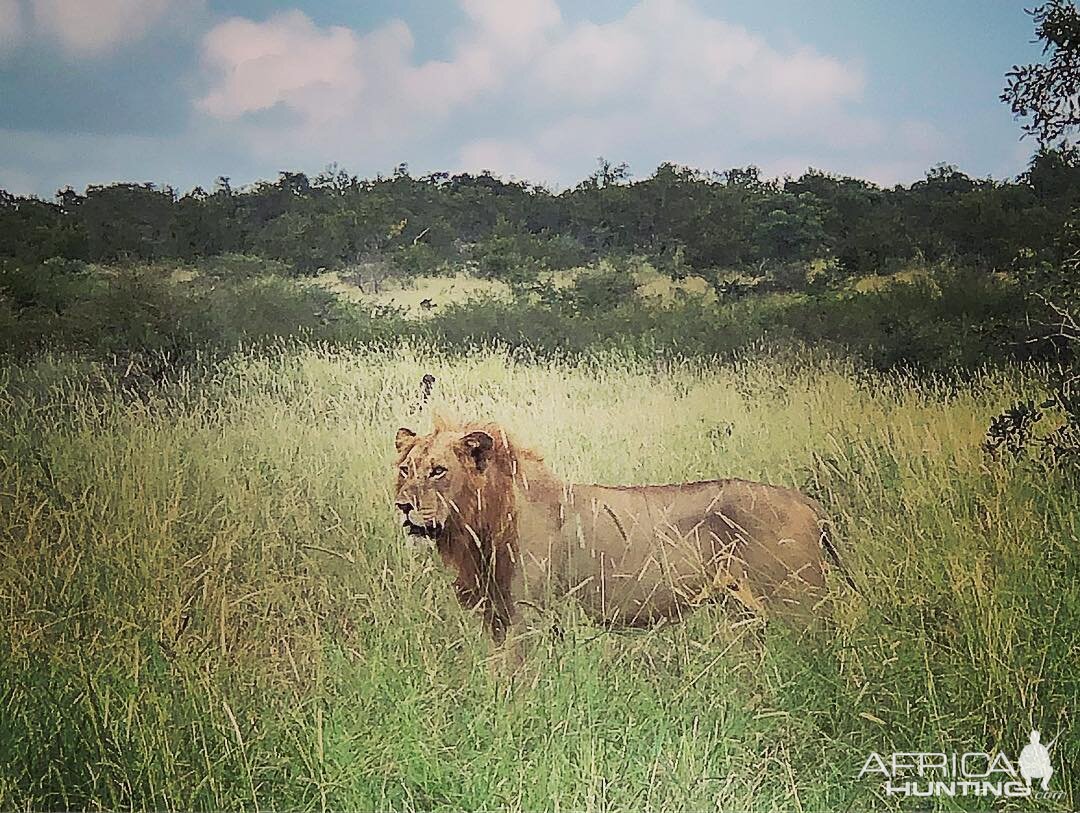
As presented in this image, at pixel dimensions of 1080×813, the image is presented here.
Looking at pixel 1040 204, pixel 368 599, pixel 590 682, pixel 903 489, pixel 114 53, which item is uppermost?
pixel 114 53

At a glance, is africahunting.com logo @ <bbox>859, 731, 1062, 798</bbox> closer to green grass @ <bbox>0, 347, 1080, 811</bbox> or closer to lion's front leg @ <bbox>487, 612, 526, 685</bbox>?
green grass @ <bbox>0, 347, 1080, 811</bbox>

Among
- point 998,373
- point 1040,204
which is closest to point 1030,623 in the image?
point 998,373

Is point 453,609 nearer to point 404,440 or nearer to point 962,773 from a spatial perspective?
point 404,440

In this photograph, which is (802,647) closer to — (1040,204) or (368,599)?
(368,599)

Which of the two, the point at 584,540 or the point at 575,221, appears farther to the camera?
the point at 575,221

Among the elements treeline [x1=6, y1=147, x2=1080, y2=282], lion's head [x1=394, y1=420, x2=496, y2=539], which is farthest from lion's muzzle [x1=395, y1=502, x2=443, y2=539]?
treeline [x1=6, y1=147, x2=1080, y2=282]

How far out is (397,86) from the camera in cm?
216

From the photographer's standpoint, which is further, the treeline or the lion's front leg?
the treeline

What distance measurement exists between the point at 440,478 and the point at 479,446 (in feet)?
0.32

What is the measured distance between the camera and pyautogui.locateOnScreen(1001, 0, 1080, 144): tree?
215 cm

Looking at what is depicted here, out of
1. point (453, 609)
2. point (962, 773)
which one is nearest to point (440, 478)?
point (453, 609)

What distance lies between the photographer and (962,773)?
1.97 metres

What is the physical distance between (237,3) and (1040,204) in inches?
69.1

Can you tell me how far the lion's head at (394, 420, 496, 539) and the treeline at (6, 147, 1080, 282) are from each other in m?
0.38
